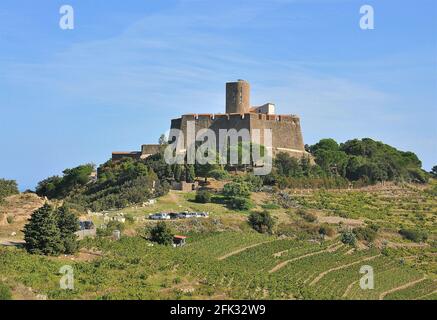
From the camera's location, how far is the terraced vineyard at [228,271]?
22.8 meters

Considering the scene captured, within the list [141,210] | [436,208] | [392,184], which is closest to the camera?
[141,210]

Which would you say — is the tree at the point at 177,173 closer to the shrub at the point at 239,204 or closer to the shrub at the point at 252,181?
the shrub at the point at 252,181

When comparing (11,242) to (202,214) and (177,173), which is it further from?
(177,173)

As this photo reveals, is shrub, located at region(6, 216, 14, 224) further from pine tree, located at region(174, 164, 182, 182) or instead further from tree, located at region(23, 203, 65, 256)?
pine tree, located at region(174, 164, 182, 182)

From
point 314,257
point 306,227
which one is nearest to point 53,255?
point 314,257

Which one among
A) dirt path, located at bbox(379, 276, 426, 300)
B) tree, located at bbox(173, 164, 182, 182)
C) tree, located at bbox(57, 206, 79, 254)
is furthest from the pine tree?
tree, located at bbox(57, 206, 79, 254)

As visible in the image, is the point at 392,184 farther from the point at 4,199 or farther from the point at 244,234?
the point at 4,199

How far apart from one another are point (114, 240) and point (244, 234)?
7.61 metres

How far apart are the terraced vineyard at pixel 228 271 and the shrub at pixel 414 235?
4964mm

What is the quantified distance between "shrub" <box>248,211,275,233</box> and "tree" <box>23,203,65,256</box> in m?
13.3

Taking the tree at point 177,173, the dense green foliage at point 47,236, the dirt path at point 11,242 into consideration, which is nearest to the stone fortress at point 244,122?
the tree at point 177,173

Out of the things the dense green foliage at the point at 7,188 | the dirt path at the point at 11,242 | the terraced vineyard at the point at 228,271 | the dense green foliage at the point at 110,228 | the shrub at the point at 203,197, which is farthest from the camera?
the shrub at the point at 203,197

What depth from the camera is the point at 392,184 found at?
182ft

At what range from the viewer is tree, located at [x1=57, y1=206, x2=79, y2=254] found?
1046 inches
